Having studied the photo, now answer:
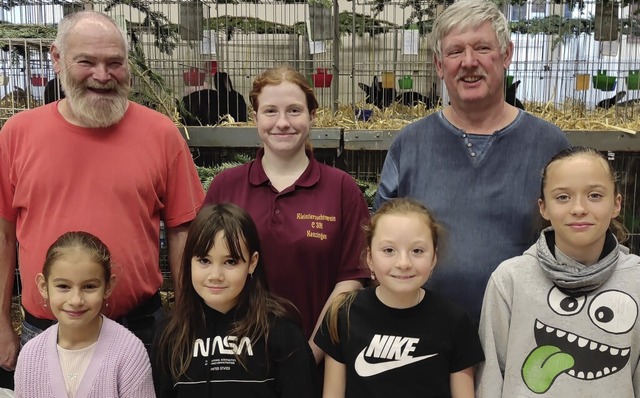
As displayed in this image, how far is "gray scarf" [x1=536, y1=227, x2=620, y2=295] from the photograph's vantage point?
1.50 metres

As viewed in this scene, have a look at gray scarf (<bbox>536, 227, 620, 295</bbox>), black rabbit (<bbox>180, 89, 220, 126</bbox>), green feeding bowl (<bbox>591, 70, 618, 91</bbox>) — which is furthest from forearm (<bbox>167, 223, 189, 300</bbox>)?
green feeding bowl (<bbox>591, 70, 618, 91</bbox>)

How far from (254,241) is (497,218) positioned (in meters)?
0.74

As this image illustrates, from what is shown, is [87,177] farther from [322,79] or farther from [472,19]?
[322,79]

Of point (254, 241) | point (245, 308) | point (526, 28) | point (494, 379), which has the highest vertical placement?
point (526, 28)

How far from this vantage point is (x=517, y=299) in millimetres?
1578

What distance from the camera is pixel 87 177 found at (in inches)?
76.4

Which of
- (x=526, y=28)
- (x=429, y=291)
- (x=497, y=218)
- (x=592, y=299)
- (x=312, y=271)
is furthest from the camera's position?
(x=526, y=28)

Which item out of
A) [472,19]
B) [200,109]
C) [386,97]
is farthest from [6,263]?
[386,97]

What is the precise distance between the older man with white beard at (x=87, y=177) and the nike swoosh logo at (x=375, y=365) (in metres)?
0.85

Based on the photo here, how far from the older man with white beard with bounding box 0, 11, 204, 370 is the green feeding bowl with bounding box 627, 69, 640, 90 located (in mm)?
3302

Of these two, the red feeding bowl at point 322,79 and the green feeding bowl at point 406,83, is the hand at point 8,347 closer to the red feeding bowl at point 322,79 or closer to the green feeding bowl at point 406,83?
the red feeding bowl at point 322,79

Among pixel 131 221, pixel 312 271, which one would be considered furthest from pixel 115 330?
pixel 312 271

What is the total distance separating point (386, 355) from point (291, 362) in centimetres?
27

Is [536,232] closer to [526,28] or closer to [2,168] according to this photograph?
[2,168]
